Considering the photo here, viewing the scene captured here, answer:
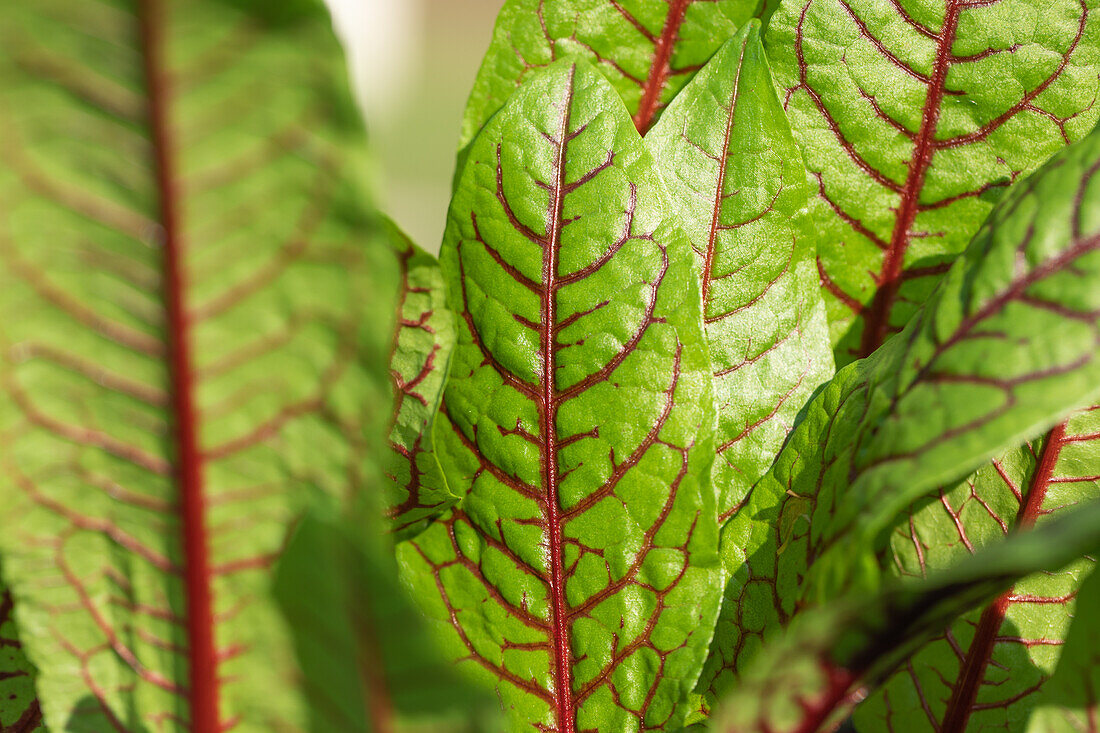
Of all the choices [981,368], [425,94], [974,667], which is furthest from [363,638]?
[425,94]

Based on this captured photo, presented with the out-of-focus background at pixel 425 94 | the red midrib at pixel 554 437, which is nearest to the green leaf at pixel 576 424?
Answer: the red midrib at pixel 554 437

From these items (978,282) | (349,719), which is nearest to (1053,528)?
(978,282)

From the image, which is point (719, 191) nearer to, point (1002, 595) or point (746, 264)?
point (746, 264)

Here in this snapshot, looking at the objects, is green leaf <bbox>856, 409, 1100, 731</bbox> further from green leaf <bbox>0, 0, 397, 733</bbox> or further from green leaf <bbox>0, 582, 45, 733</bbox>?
green leaf <bbox>0, 582, 45, 733</bbox>

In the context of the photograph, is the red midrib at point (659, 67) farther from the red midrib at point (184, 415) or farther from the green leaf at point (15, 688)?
the green leaf at point (15, 688)

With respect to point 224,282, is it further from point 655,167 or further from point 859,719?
point 859,719

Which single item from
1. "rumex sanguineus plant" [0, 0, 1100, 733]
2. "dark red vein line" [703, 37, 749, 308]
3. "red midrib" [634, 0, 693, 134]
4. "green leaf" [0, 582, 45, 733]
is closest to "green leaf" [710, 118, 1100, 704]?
"rumex sanguineus plant" [0, 0, 1100, 733]
